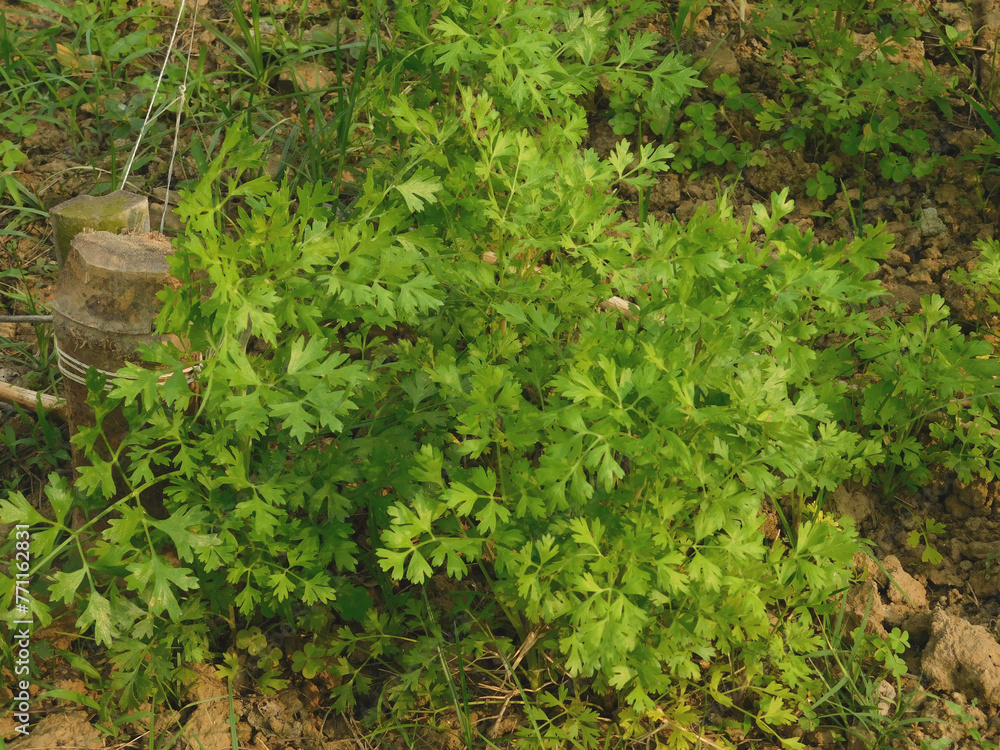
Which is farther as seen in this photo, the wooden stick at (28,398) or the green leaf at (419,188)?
the wooden stick at (28,398)

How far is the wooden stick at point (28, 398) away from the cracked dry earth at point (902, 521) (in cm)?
75

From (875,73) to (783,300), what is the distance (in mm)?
2023

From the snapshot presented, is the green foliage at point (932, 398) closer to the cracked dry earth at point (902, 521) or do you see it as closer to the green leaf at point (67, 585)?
the cracked dry earth at point (902, 521)

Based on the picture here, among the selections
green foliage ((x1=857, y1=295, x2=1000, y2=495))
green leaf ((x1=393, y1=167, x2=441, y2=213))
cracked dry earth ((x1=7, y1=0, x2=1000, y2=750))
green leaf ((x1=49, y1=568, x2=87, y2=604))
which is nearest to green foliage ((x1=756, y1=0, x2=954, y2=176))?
cracked dry earth ((x1=7, y1=0, x2=1000, y2=750))

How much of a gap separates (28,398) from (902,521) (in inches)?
113

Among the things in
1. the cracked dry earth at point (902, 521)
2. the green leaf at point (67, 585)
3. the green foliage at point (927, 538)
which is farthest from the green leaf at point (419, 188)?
the green foliage at point (927, 538)

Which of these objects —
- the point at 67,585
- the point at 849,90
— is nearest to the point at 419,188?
the point at 67,585

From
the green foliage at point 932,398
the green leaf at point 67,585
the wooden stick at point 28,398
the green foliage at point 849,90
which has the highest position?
the green foliage at point 849,90

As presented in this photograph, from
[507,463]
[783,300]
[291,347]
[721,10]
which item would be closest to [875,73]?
[721,10]

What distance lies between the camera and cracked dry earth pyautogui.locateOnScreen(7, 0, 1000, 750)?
8.37ft

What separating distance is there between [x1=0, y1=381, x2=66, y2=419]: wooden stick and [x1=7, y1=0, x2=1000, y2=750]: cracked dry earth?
0.75m

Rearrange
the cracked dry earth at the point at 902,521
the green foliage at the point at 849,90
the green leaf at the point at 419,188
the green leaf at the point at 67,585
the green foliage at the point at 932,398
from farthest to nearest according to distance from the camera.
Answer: the green foliage at the point at 849,90, the green foliage at the point at 932,398, the cracked dry earth at the point at 902,521, the green leaf at the point at 419,188, the green leaf at the point at 67,585

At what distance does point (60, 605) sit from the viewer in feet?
8.98

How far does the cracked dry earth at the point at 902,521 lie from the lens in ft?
8.37
